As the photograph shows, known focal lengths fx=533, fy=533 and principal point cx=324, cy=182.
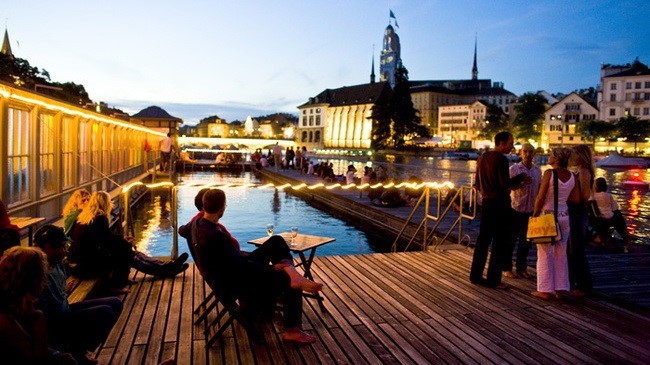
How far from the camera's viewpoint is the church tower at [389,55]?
181250 mm

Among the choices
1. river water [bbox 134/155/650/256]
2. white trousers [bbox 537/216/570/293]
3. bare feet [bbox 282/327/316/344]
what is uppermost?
white trousers [bbox 537/216/570/293]

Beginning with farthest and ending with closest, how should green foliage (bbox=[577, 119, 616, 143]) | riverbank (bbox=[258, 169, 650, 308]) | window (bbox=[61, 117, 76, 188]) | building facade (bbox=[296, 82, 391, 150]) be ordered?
building facade (bbox=[296, 82, 391, 150]) → green foliage (bbox=[577, 119, 616, 143]) → window (bbox=[61, 117, 76, 188]) → riverbank (bbox=[258, 169, 650, 308])

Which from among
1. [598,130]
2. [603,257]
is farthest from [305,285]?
[598,130]

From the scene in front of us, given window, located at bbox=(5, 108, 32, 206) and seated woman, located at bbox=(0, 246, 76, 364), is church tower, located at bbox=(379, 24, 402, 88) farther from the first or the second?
seated woman, located at bbox=(0, 246, 76, 364)

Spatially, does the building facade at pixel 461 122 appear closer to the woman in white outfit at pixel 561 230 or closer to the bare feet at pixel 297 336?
the woman in white outfit at pixel 561 230

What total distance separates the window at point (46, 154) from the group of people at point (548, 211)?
766 centimetres

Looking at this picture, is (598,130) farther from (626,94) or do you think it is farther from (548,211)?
(548,211)

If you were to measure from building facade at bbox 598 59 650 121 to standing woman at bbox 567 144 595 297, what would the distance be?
89248mm

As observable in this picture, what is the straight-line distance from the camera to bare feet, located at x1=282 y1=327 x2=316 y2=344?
442 centimetres

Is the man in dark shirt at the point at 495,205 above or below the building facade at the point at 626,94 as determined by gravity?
below

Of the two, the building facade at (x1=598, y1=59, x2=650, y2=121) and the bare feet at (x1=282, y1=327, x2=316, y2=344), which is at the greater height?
the building facade at (x1=598, y1=59, x2=650, y2=121)

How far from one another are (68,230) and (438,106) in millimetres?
143042

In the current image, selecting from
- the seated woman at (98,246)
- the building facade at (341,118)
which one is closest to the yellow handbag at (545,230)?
the seated woman at (98,246)

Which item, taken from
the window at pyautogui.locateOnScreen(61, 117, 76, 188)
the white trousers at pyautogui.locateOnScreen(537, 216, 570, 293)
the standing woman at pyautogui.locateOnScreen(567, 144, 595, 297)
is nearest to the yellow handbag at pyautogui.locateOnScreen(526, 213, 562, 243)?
the white trousers at pyautogui.locateOnScreen(537, 216, 570, 293)
